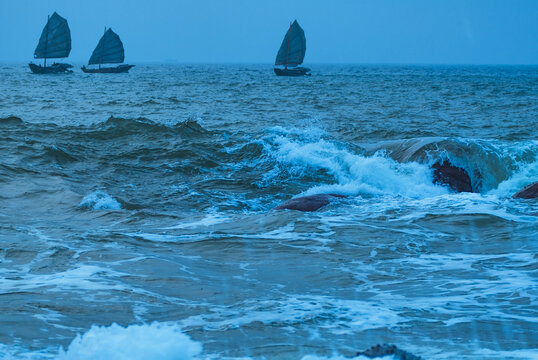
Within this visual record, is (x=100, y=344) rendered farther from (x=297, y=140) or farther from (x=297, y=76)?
(x=297, y=76)

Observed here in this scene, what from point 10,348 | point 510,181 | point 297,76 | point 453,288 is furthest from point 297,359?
point 297,76

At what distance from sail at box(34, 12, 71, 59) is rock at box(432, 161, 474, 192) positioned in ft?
190

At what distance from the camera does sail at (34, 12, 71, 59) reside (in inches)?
2406

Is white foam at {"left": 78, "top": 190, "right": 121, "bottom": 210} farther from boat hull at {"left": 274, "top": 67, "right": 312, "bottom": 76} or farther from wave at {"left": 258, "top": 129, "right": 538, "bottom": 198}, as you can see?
boat hull at {"left": 274, "top": 67, "right": 312, "bottom": 76}

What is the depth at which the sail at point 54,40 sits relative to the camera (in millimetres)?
61125

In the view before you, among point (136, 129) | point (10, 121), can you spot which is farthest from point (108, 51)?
point (136, 129)

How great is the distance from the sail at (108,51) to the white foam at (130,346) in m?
65.0

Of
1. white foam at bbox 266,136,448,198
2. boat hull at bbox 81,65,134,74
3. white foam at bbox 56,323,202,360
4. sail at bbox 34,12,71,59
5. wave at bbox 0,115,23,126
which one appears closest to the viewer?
white foam at bbox 56,323,202,360

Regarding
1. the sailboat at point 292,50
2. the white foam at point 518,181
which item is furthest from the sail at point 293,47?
the white foam at point 518,181

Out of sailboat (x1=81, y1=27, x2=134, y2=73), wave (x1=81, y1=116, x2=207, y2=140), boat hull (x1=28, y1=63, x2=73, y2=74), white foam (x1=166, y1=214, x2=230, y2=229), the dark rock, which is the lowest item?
white foam (x1=166, y1=214, x2=230, y2=229)

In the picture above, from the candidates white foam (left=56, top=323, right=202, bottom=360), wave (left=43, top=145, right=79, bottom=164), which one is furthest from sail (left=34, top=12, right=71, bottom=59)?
white foam (left=56, top=323, right=202, bottom=360)

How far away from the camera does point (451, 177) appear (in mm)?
9602

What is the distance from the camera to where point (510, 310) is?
13.2 ft

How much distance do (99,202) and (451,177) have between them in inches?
210
